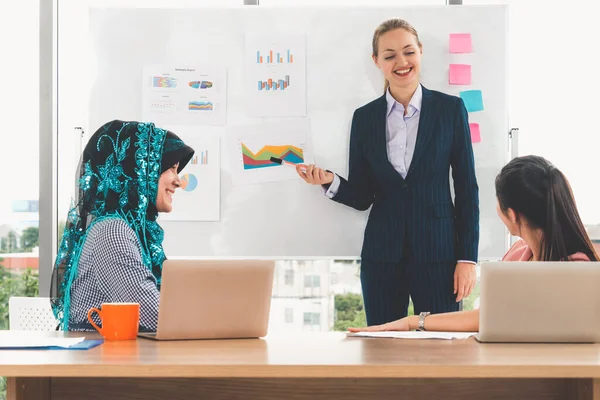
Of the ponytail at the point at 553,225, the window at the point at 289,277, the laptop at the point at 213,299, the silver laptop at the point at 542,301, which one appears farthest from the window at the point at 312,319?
the silver laptop at the point at 542,301

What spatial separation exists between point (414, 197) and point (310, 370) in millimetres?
1908

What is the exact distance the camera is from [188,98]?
3.30m

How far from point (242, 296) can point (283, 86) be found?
178 cm

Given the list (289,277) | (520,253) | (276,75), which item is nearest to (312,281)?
(289,277)

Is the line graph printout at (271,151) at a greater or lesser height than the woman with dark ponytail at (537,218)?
greater

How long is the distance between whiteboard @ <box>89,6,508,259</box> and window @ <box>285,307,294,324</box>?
1.27ft

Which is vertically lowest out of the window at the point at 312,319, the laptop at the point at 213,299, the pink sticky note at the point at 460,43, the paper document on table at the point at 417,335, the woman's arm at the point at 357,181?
the window at the point at 312,319

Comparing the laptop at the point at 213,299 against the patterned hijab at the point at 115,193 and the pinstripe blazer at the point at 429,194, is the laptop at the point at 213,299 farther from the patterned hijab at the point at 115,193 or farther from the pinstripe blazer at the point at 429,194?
the pinstripe blazer at the point at 429,194

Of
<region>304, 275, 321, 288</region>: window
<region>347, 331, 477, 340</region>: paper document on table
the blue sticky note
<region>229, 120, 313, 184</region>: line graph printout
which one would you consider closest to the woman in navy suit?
the blue sticky note

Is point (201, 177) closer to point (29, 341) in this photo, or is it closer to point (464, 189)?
point (464, 189)

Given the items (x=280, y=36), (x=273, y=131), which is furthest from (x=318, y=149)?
(x=280, y=36)

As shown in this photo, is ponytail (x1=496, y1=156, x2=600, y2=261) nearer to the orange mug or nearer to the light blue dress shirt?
the light blue dress shirt

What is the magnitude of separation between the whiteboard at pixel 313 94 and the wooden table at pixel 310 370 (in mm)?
1633

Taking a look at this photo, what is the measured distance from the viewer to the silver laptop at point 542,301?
5.03ft
